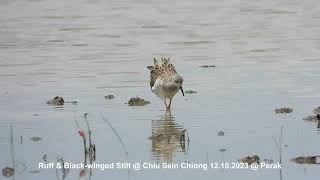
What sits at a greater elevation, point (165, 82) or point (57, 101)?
point (165, 82)

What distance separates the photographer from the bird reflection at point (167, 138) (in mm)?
11422

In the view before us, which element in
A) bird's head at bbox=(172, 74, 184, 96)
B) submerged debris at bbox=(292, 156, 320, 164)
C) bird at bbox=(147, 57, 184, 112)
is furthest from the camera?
bird's head at bbox=(172, 74, 184, 96)

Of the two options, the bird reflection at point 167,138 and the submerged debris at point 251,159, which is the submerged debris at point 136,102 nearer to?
the bird reflection at point 167,138

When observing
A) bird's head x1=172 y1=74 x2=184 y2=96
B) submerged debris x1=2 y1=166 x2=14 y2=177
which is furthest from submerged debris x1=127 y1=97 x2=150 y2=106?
submerged debris x1=2 y1=166 x2=14 y2=177

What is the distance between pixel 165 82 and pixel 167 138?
2.59m

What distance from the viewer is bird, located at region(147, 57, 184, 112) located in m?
14.6

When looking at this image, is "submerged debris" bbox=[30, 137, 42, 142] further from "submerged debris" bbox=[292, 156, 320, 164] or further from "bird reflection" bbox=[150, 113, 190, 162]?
"submerged debris" bbox=[292, 156, 320, 164]

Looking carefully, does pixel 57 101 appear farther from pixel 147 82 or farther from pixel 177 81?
pixel 147 82

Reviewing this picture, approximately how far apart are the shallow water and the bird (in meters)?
0.18

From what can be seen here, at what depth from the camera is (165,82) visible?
1474 cm

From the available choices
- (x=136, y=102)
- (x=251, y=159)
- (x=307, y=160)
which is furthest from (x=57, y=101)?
(x=307, y=160)

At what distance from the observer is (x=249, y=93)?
49.2ft

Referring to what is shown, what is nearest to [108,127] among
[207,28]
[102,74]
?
[102,74]

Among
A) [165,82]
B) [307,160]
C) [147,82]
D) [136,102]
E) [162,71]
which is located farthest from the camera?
[147,82]
